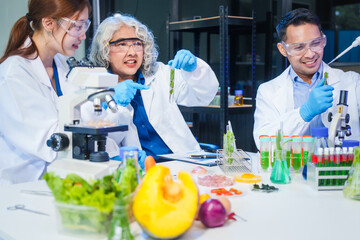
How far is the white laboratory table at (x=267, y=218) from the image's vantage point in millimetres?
1000

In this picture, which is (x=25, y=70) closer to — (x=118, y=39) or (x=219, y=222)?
(x=118, y=39)

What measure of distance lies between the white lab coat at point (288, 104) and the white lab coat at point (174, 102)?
42 cm

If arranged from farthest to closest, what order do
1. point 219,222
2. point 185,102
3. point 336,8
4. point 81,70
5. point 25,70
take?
point 336,8 < point 185,102 < point 25,70 < point 81,70 < point 219,222

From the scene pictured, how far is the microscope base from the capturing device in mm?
1285

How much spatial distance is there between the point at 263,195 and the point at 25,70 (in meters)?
1.43

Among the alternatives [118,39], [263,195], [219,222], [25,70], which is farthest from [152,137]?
[219,222]

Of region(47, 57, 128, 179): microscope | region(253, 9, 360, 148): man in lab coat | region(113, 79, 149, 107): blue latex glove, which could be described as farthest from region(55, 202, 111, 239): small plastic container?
region(253, 9, 360, 148): man in lab coat

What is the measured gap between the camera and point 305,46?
87.1 inches

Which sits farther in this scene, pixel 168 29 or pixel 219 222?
pixel 168 29

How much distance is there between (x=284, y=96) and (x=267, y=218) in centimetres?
147

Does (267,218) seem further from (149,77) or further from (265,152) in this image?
(149,77)

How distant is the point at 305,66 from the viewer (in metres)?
2.30

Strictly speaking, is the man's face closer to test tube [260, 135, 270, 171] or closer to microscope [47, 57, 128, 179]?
test tube [260, 135, 270, 171]

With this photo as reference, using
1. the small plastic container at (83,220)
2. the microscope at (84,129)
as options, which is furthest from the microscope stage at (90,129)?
the small plastic container at (83,220)
